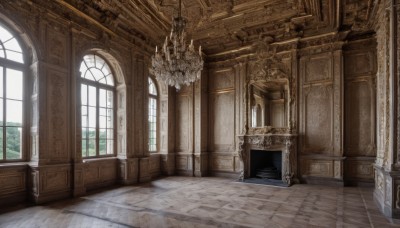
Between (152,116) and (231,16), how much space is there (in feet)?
13.3

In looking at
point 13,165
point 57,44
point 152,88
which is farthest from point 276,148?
point 13,165

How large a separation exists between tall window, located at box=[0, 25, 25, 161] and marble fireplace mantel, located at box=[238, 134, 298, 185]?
18.3ft

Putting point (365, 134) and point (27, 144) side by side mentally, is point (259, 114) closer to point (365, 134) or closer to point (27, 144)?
point (365, 134)

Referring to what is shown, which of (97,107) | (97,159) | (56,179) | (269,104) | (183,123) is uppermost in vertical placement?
(269,104)

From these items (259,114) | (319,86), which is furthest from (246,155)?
(319,86)

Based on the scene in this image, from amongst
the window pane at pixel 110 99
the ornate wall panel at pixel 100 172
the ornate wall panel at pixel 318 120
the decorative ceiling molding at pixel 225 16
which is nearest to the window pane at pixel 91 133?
the ornate wall panel at pixel 100 172

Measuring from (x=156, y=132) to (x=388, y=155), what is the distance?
6259 mm

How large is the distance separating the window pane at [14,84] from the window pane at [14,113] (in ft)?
0.39

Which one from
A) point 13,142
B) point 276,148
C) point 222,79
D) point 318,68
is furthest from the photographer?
point 222,79

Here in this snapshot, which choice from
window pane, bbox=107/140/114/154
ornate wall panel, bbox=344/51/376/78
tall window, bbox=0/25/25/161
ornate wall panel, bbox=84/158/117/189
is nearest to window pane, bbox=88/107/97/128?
window pane, bbox=107/140/114/154

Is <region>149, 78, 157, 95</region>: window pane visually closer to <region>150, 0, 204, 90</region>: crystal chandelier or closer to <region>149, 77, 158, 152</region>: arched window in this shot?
<region>149, 77, 158, 152</region>: arched window

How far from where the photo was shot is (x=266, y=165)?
7.66m

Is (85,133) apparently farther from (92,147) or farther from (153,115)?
(153,115)

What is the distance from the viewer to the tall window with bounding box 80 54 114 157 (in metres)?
6.00
